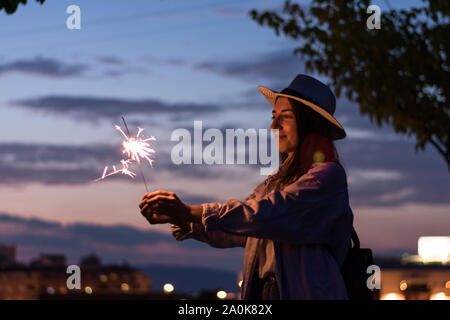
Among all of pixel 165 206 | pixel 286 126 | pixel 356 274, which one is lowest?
pixel 356 274

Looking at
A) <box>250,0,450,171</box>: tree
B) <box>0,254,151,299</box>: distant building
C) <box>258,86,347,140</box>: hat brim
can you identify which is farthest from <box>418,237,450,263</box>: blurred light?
<box>0,254,151,299</box>: distant building

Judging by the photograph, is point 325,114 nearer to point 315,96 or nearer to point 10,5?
point 315,96

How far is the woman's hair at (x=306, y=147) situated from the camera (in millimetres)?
4672

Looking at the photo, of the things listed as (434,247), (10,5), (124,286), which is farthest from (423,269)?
(124,286)

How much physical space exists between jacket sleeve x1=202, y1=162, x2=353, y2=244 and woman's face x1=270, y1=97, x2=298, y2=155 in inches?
11.2

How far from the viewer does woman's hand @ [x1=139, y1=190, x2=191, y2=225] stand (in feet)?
14.0

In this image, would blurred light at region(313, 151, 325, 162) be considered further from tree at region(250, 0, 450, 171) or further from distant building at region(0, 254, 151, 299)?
distant building at region(0, 254, 151, 299)

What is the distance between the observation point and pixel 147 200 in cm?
432

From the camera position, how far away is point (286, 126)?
476cm

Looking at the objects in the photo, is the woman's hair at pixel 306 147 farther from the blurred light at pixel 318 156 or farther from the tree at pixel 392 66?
the tree at pixel 392 66

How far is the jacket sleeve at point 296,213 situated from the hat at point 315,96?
1.24ft

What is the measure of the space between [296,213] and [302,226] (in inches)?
3.3

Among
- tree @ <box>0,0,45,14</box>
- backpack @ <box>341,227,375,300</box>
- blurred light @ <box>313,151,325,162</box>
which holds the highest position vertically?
tree @ <box>0,0,45,14</box>

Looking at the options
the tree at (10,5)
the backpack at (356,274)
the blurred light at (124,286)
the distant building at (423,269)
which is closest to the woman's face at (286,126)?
the backpack at (356,274)
